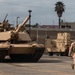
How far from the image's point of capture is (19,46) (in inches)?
1101

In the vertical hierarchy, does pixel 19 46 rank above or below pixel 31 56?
above

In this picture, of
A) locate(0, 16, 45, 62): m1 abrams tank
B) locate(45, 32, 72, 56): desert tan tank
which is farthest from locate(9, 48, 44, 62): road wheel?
locate(45, 32, 72, 56): desert tan tank

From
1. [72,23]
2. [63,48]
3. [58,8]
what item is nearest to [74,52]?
[63,48]

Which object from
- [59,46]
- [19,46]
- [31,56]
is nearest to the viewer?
[19,46]

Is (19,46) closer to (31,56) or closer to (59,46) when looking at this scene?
(31,56)

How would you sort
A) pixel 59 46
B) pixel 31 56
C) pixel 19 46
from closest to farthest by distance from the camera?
pixel 19 46, pixel 31 56, pixel 59 46

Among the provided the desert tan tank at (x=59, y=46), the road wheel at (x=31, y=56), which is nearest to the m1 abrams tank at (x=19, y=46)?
the road wheel at (x=31, y=56)

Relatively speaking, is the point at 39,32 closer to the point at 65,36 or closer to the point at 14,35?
the point at 65,36

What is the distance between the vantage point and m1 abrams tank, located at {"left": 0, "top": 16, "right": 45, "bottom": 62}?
27.7 m

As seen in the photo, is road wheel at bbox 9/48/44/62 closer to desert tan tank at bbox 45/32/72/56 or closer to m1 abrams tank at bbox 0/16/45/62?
m1 abrams tank at bbox 0/16/45/62

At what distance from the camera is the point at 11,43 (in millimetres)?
29203

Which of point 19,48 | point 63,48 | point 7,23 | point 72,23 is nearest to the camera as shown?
point 19,48

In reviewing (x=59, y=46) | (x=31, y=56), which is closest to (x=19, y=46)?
(x=31, y=56)

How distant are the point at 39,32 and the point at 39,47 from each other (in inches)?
1751
